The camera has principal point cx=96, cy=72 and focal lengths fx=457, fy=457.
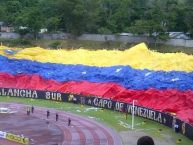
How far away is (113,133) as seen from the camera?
137 ft

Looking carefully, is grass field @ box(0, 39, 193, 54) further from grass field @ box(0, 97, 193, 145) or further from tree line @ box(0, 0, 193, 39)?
grass field @ box(0, 97, 193, 145)

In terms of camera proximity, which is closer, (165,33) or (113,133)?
(113,133)

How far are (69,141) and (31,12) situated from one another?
2345 inches

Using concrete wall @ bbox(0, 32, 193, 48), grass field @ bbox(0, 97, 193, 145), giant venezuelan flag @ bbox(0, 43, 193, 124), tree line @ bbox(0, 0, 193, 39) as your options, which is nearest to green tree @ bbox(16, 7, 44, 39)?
tree line @ bbox(0, 0, 193, 39)

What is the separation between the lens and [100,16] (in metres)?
98.5

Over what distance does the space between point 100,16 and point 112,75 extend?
37.3 metres

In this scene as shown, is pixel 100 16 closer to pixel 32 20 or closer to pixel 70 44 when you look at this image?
pixel 70 44

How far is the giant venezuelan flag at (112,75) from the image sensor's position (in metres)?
53.6

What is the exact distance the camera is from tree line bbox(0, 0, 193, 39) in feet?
294

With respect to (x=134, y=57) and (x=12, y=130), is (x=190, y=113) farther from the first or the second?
(x=134, y=57)

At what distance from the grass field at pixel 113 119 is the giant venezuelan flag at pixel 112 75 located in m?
3.32

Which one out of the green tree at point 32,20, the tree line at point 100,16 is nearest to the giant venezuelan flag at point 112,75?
the green tree at point 32,20

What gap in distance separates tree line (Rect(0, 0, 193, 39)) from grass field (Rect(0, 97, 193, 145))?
116ft

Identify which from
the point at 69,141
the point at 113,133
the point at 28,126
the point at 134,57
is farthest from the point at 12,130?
the point at 134,57
